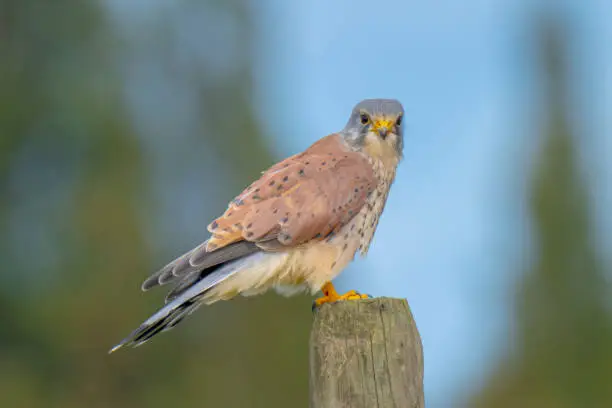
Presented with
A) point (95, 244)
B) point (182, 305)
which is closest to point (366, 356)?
point (182, 305)

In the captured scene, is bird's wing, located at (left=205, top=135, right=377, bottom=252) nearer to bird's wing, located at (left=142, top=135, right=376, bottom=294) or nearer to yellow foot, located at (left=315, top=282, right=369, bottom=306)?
bird's wing, located at (left=142, top=135, right=376, bottom=294)

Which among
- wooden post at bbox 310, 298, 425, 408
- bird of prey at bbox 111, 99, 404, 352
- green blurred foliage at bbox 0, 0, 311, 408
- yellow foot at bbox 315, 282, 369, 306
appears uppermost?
green blurred foliage at bbox 0, 0, 311, 408

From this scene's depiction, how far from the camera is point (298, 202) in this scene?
411 centimetres

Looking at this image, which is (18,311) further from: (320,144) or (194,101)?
(320,144)

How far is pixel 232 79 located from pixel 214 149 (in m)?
1.77

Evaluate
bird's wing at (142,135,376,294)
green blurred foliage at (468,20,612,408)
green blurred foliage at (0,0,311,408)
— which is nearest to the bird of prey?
bird's wing at (142,135,376,294)

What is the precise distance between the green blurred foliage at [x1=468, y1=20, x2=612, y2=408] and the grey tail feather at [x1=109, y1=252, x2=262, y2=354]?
39.7 ft

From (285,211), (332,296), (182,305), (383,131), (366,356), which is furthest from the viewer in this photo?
(383,131)

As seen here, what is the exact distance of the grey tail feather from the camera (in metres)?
3.64

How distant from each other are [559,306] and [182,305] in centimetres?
1743

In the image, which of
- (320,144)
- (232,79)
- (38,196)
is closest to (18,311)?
(38,196)

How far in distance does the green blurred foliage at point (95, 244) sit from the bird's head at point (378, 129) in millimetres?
9063

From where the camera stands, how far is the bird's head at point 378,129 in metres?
4.35

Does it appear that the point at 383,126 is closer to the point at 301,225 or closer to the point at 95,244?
the point at 301,225
